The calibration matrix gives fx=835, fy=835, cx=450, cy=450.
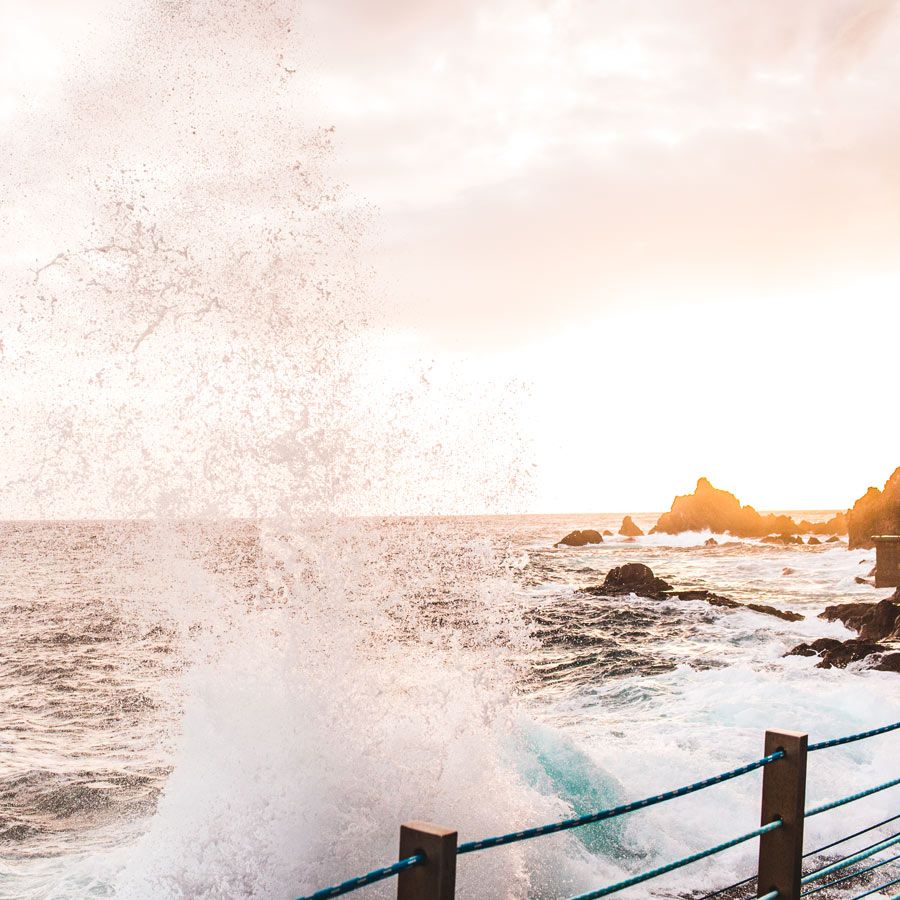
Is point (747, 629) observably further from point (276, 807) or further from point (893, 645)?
point (276, 807)

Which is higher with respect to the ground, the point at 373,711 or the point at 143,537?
the point at 143,537

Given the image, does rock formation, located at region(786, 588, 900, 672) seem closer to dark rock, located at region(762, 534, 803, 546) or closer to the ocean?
the ocean

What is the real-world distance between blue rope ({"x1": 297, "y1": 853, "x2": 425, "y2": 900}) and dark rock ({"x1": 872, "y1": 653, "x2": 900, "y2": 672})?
627 inches

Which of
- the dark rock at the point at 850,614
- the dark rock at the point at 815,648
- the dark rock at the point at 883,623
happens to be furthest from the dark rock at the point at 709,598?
the dark rock at the point at 815,648

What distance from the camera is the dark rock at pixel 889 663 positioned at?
50.4ft

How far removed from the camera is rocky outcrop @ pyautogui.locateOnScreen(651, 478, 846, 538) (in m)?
89.8

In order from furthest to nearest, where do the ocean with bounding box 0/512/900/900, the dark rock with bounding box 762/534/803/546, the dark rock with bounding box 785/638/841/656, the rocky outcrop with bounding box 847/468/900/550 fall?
the dark rock with bounding box 762/534/803/546, the rocky outcrop with bounding box 847/468/900/550, the dark rock with bounding box 785/638/841/656, the ocean with bounding box 0/512/900/900

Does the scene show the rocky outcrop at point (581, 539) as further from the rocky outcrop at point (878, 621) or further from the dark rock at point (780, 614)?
the rocky outcrop at point (878, 621)

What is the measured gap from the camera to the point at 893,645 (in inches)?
674

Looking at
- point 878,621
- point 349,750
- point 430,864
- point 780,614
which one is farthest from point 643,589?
point 430,864

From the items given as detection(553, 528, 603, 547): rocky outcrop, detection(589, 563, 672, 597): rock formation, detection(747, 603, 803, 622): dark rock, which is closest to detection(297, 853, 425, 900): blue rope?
detection(747, 603, 803, 622): dark rock

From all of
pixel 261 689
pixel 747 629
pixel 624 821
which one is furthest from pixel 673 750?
pixel 747 629

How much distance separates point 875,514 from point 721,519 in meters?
44.6

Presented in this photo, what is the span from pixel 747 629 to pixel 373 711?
17788 mm
